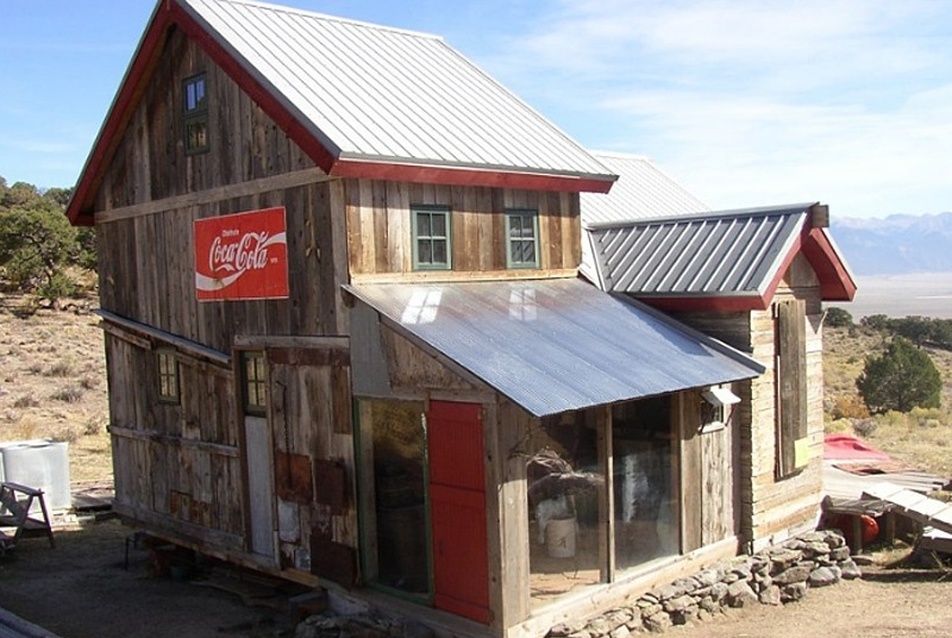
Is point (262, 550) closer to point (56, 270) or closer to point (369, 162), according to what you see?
point (369, 162)

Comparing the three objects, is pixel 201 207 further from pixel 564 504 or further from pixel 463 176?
pixel 564 504

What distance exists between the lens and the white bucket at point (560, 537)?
1065 centimetres

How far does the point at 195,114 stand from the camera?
501 inches

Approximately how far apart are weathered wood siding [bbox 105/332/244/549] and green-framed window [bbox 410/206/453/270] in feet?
10.4

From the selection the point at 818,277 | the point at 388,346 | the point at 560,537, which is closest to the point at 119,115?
the point at 388,346

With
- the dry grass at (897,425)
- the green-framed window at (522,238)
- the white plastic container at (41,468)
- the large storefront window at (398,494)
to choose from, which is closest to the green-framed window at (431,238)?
the green-framed window at (522,238)

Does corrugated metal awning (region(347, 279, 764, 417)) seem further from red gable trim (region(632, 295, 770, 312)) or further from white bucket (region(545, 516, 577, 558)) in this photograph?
white bucket (region(545, 516, 577, 558))

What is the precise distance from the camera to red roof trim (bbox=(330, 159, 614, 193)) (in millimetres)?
10516

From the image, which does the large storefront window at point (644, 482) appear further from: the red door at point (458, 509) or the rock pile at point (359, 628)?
the rock pile at point (359, 628)

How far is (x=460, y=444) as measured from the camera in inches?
378

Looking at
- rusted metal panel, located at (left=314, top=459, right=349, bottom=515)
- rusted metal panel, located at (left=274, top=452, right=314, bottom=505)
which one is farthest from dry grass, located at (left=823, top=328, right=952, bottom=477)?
rusted metal panel, located at (left=274, top=452, right=314, bottom=505)

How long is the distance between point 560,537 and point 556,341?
215 centimetres

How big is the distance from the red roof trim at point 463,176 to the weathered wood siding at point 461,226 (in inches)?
7.3

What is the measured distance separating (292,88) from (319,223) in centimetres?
165
